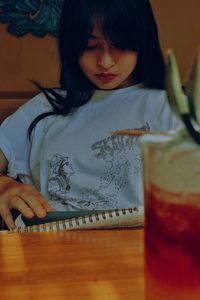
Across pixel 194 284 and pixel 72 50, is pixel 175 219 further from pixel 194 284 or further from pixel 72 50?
pixel 72 50

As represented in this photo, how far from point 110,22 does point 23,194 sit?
538mm

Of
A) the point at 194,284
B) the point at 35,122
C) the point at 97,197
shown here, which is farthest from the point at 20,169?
the point at 194,284

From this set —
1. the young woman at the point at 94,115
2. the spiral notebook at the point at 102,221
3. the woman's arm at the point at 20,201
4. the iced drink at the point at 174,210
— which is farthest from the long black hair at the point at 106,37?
the iced drink at the point at 174,210

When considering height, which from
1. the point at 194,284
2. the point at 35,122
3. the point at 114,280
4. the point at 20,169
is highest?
the point at 194,284

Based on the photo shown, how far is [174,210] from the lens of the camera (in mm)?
565

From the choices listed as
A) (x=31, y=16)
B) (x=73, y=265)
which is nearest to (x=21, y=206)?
(x=73, y=265)

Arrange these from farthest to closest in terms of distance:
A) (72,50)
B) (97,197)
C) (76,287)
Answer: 1. (72,50)
2. (97,197)
3. (76,287)

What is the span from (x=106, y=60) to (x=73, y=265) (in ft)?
2.43

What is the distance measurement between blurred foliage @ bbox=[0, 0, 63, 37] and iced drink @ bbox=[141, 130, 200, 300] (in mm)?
1563

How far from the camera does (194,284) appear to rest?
1.91ft

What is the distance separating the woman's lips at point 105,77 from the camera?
1.50m

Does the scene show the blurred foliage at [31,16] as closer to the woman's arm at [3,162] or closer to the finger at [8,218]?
the woman's arm at [3,162]

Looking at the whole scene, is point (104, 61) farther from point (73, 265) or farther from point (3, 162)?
point (73, 265)

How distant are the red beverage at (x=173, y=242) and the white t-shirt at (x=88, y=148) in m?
0.84
